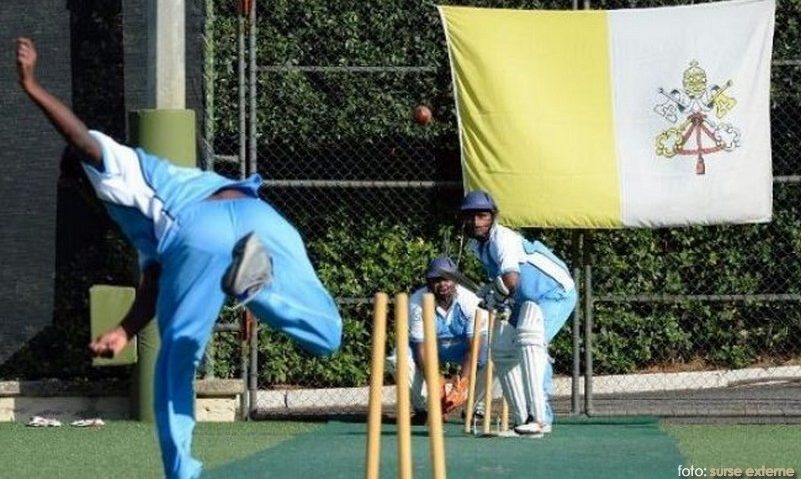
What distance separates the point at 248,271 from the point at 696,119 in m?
7.47

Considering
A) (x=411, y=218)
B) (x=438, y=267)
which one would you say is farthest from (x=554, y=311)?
(x=411, y=218)

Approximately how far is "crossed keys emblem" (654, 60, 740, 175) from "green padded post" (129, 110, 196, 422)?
3.50 metres

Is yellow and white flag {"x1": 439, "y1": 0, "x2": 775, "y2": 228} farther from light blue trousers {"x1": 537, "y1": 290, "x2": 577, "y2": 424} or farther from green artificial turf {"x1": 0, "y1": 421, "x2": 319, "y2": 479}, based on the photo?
green artificial turf {"x1": 0, "y1": 421, "x2": 319, "y2": 479}

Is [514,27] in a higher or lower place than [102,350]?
higher

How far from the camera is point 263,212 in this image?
7645 millimetres

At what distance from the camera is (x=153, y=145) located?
14.0 m

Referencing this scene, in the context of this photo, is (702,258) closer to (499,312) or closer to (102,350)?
(499,312)

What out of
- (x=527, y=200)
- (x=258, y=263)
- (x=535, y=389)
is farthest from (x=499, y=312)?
(x=258, y=263)

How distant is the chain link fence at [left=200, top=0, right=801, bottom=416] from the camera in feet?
48.8

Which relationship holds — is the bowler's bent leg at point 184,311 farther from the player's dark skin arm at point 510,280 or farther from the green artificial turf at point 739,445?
the player's dark skin arm at point 510,280

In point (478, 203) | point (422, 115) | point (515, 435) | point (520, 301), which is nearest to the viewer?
point (478, 203)

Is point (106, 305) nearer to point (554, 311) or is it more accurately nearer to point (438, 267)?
point (438, 267)

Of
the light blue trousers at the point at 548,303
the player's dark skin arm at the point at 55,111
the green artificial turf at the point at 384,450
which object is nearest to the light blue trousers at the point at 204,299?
the player's dark skin arm at the point at 55,111

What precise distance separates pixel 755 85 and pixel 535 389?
313cm
